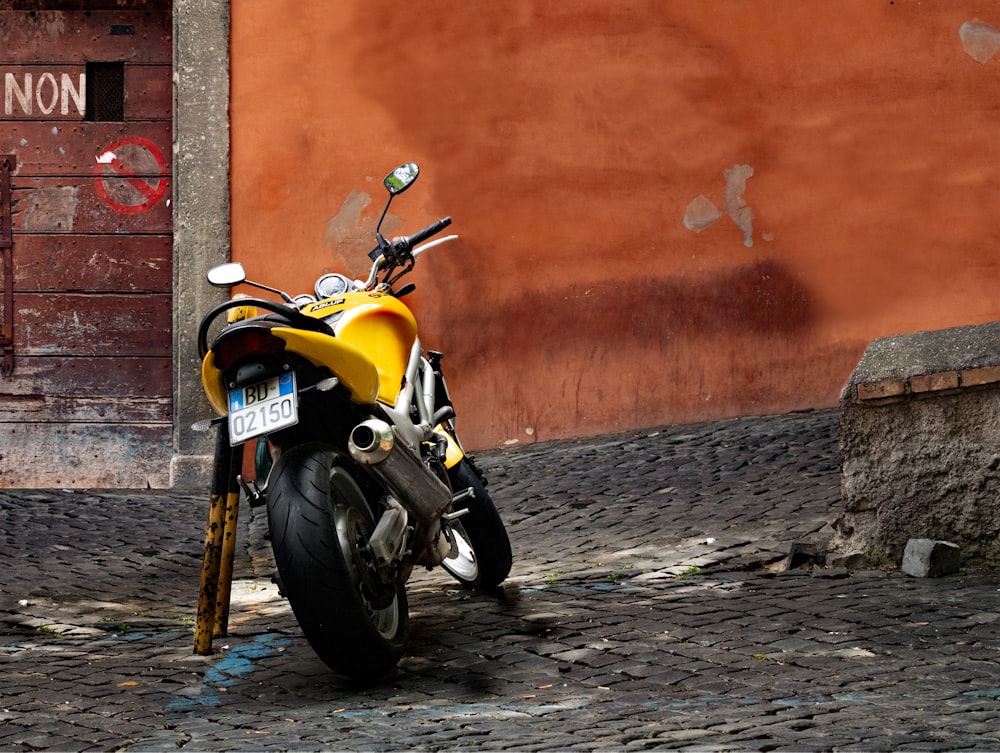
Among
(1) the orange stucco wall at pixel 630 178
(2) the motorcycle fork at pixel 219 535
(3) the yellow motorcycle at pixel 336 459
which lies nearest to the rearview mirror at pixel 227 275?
(3) the yellow motorcycle at pixel 336 459

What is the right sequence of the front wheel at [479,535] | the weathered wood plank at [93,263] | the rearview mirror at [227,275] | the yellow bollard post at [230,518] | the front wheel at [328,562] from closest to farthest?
the front wheel at [328,562]
the rearview mirror at [227,275]
the yellow bollard post at [230,518]
the front wheel at [479,535]
the weathered wood plank at [93,263]

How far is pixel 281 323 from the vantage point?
405 cm

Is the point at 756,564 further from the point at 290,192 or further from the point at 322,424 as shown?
the point at 290,192

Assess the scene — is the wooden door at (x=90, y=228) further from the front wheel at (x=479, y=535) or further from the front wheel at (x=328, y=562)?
the front wheel at (x=328, y=562)

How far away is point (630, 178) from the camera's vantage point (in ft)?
29.0

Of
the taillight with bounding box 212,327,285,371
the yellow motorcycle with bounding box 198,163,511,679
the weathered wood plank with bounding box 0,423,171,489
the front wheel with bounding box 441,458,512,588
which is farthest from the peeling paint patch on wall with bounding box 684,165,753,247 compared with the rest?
the taillight with bounding box 212,327,285,371

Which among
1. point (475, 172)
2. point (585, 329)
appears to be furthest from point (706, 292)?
point (475, 172)

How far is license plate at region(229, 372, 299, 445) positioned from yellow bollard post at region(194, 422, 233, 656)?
17.4 inches

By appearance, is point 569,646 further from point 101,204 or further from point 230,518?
point 101,204

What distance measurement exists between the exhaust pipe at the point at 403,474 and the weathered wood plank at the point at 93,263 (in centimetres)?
520

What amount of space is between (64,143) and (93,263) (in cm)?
76

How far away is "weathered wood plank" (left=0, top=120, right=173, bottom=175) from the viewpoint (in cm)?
915

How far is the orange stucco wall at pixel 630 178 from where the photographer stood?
8719mm

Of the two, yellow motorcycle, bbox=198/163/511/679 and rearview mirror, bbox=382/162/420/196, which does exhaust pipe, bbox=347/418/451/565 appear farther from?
rearview mirror, bbox=382/162/420/196
